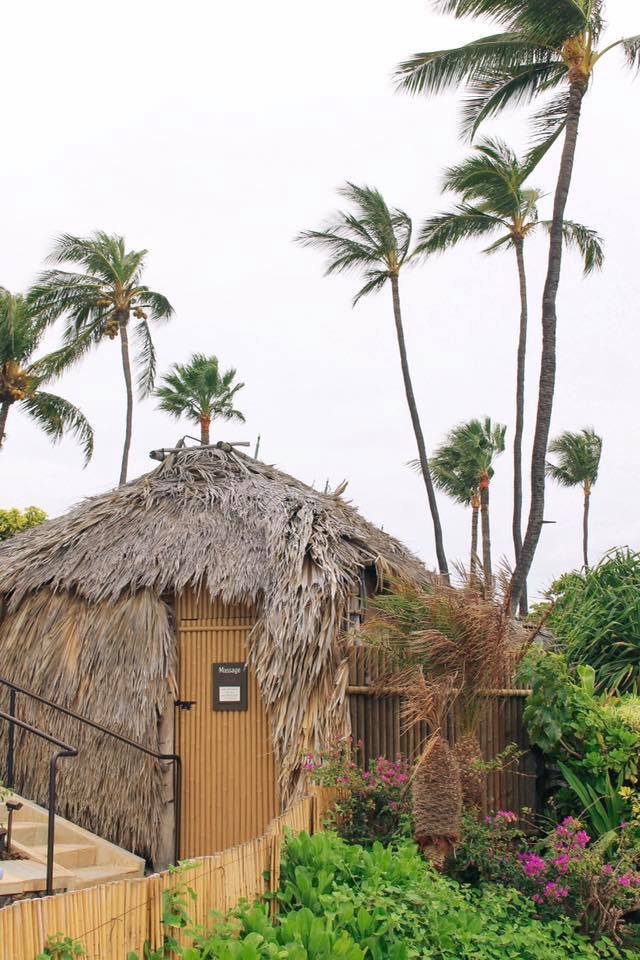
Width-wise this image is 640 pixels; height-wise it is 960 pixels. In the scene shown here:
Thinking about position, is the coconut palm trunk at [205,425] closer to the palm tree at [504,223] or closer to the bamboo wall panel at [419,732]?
the palm tree at [504,223]

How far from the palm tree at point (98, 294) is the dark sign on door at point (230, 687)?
17.2 metres

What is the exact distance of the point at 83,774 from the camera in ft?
30.6

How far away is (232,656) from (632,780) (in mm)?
3523

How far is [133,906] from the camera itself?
453 centimetres

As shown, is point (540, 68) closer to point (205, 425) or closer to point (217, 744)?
point (217, 744)

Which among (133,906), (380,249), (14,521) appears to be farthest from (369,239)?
(133,906)

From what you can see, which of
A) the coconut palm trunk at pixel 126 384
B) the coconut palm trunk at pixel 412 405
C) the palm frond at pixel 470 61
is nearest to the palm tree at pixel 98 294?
the coconut palm trunk at pixel 126 384

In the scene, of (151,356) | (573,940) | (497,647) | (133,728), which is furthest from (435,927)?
(151,356)

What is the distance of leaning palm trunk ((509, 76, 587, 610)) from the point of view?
14070 mm

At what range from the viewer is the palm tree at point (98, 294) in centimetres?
2562

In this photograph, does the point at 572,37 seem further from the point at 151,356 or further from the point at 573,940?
the point at 151,356

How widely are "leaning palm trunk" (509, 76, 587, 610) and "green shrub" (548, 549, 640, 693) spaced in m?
2.39

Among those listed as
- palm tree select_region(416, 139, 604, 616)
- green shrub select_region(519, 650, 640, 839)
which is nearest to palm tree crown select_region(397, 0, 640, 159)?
palm tree select_region(416, 139, 604, 616)

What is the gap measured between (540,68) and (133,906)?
13459mm
